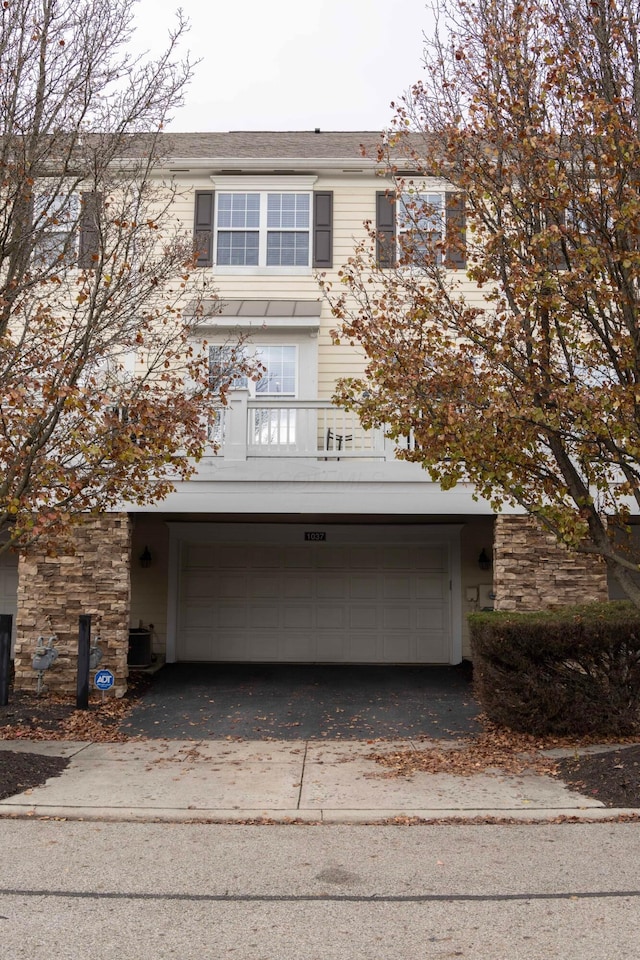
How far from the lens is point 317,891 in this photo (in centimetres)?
501

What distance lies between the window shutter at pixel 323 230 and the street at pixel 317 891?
10.2 meters

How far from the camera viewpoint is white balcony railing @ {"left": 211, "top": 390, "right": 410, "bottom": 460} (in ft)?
37.5

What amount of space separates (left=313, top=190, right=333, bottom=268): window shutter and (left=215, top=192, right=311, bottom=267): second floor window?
116 mm

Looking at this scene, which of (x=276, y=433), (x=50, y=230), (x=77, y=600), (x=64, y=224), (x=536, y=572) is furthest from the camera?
(x=276, y=433)

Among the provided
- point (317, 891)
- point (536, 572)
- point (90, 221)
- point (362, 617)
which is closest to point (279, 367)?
point (362, 617)

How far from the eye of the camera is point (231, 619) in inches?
566

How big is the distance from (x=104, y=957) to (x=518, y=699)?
6047 millimetres

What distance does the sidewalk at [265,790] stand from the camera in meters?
6.76

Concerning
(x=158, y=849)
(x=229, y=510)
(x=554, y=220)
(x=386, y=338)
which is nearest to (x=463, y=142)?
(x=554, y=220)

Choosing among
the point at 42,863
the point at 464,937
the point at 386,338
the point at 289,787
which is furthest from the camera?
the point at 386,338

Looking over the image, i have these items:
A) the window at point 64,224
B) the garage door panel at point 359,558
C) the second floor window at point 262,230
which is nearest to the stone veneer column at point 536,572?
the garage door panel at point 359,558

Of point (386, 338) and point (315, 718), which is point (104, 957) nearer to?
point (386, 338)

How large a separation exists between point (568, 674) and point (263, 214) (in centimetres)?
939

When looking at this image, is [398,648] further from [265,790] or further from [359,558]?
[265,790]
